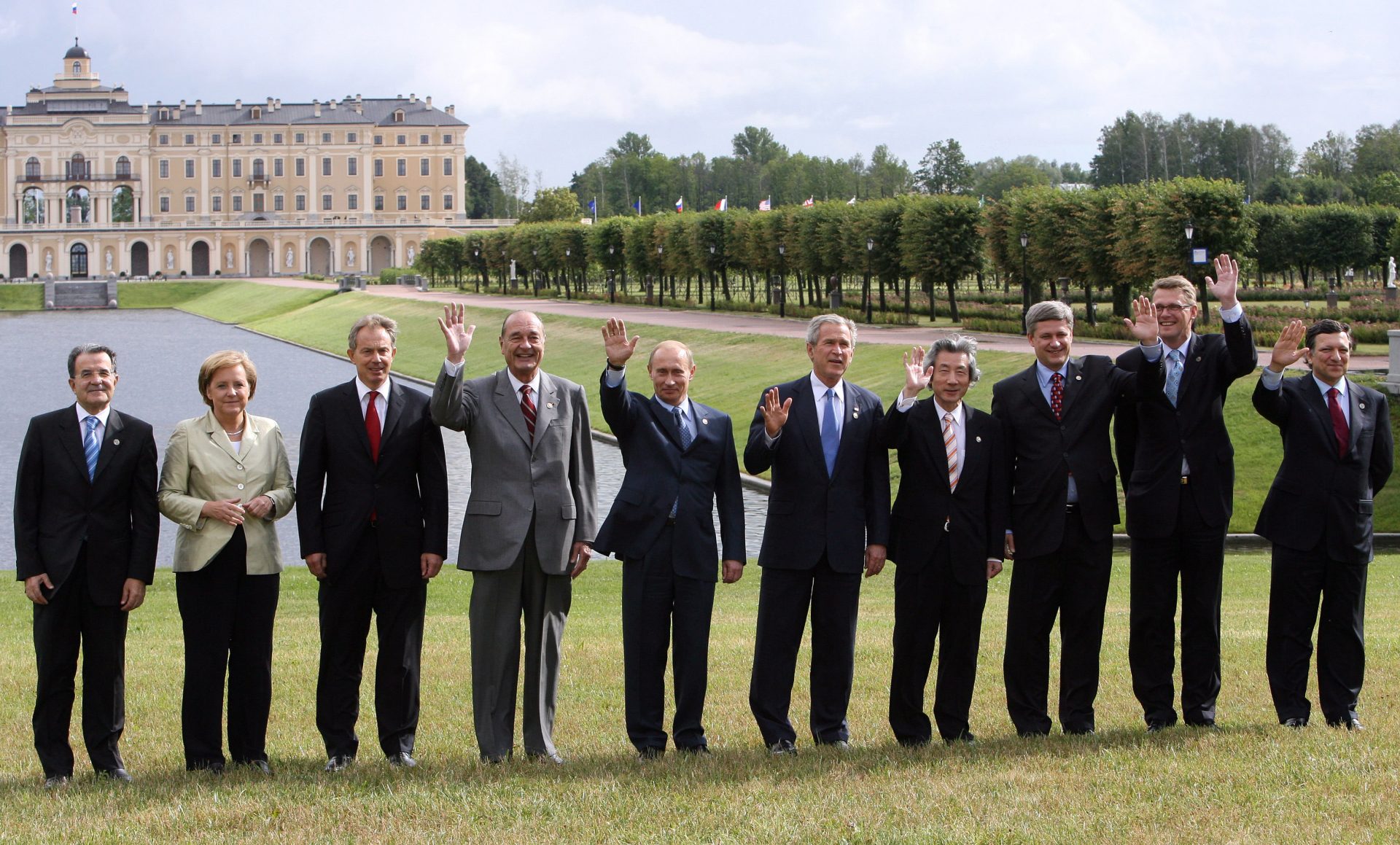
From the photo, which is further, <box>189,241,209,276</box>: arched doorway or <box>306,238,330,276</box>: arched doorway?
<box>306,238,330,276</box>: arched doorway

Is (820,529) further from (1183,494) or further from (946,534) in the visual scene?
(1183,494)

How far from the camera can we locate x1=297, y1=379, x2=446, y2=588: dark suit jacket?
5.68 m

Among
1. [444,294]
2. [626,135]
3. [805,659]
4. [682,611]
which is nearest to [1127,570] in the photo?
[805,659]

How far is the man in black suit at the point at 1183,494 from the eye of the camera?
5.97 metres

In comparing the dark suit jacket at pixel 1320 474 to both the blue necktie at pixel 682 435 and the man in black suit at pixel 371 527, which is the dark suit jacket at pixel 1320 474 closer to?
the blue necktie at pixel 682 435

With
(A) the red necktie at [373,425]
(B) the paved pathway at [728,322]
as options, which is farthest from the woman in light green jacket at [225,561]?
(B) the paved pathway at [728,322]

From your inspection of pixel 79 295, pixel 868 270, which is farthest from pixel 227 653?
pixel 79 295

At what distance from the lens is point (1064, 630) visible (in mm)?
6062

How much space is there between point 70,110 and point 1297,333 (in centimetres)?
12081

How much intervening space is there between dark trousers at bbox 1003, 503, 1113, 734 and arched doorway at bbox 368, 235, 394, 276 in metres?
109

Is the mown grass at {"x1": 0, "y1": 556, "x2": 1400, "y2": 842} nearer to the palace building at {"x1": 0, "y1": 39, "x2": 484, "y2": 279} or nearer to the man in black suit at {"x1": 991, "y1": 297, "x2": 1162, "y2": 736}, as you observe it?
the man in black suit at {"x1": 991, "y1": 297, "x2": 1162, "y2": 736}

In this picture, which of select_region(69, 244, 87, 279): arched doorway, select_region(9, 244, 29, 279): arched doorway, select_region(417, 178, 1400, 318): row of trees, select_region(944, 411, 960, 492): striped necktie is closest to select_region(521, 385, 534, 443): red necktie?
select_region(944, 411, 960, 492): striped necktie

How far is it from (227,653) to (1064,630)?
135 inches

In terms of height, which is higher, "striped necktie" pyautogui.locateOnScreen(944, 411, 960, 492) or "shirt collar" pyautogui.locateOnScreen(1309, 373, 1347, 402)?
"shirt collar" pyautogui.locateOnScreen(1309, 373, 1347, 402)
